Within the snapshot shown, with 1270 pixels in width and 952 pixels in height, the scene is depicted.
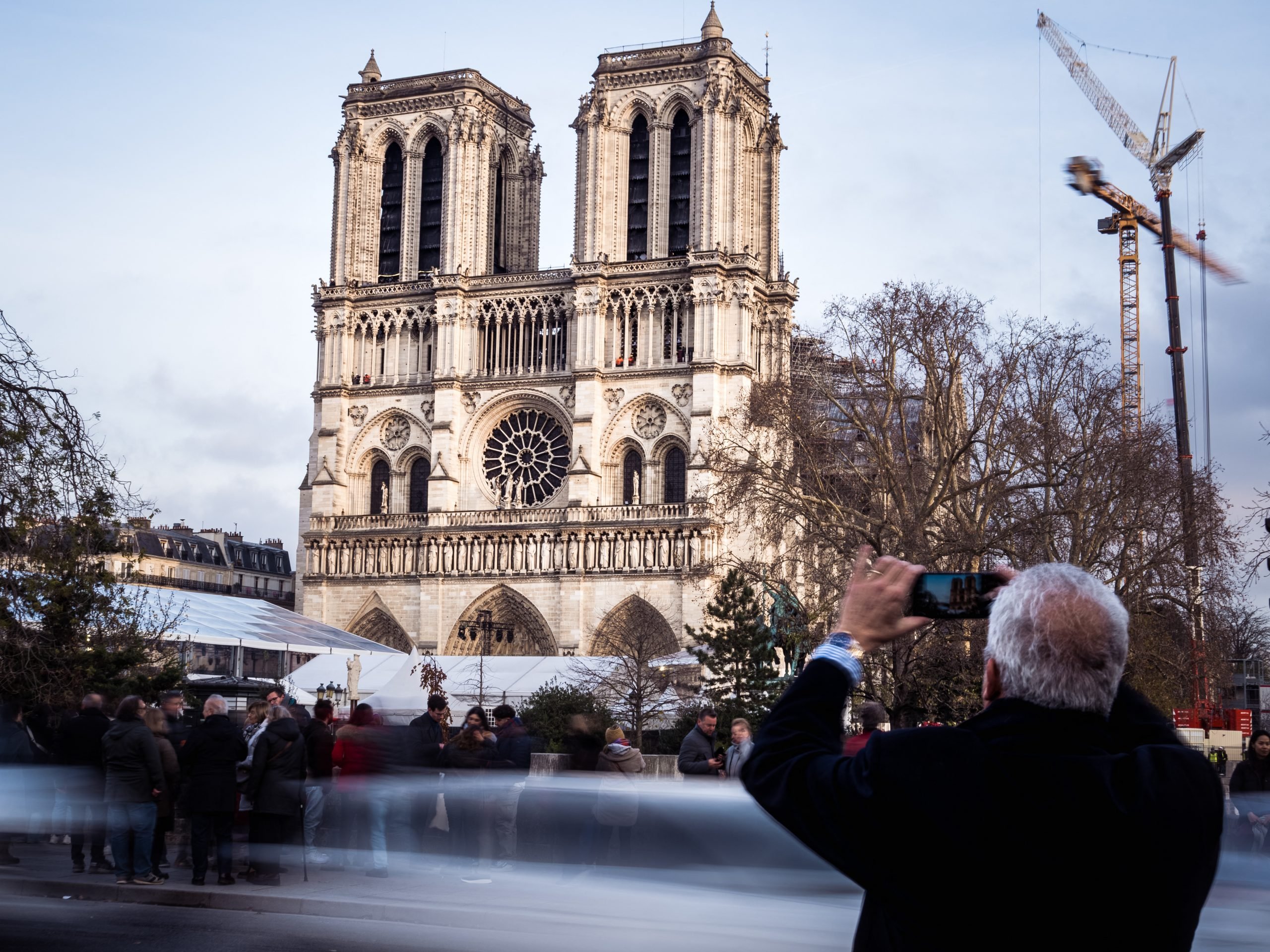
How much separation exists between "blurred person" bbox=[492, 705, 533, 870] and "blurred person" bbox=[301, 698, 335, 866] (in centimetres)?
145

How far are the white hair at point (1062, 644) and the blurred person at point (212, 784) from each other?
33.7 ft

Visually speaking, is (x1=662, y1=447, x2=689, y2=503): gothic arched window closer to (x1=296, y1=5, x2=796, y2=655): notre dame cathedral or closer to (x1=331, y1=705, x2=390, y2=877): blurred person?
(x1=296, y1=5, x2=796, y2=655): notre dame cathedral

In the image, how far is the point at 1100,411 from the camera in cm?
3084

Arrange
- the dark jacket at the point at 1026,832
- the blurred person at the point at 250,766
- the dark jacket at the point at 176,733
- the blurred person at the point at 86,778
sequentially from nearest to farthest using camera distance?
1. the dark jacket at the point at 1026,832
2. the blurred person at the point at 250,766
3. the blurred person at the point at 86,778
4. the dark jacket at the point at 176,733

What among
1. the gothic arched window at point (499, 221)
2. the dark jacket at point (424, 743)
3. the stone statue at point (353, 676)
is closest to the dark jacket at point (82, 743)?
the dark jacket at point (424, 743)

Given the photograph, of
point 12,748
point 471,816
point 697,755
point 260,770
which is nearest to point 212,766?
point 260,770

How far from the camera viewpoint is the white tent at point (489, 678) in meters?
34.3

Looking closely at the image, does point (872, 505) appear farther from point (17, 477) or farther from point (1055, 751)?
point (1055, 751)

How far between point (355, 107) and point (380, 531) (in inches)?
600

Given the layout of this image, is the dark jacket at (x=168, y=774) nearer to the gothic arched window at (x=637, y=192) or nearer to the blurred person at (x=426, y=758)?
the blurred person at (x=426, y=758)

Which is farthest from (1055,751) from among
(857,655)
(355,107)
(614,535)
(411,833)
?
(355,107)

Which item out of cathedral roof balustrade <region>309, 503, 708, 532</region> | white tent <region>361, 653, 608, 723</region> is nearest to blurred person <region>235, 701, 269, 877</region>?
white tent <region>361, 653, 608, 723</region>

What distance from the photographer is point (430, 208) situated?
179 feet

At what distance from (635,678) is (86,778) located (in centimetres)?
2584
